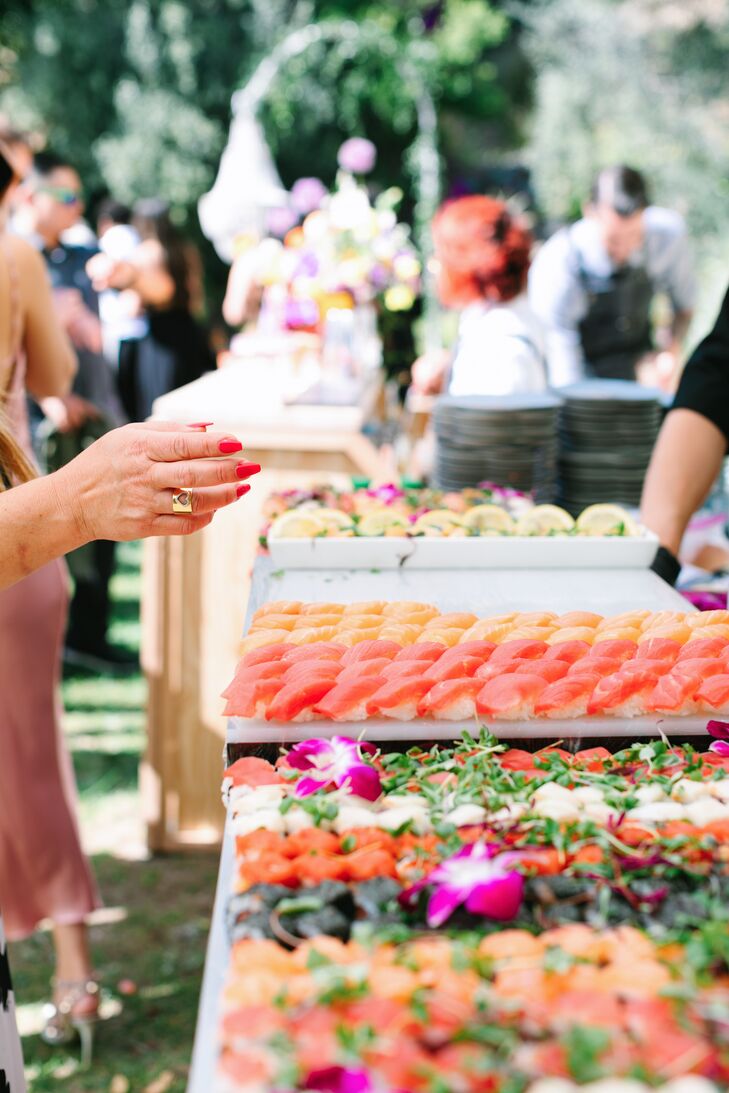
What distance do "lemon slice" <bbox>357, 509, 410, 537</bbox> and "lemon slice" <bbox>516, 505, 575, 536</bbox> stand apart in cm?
22

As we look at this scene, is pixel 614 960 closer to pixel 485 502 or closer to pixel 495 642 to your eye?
pixel 495 642

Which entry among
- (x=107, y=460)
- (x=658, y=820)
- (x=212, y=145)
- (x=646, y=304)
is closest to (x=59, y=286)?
(x=646, y=304)

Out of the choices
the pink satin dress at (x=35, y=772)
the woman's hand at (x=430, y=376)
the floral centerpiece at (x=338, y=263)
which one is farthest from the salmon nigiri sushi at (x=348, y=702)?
the woman's hand at (x=430, y=376)

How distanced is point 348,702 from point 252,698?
0.11 metres

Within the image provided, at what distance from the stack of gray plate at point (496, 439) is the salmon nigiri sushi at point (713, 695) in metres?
1.55

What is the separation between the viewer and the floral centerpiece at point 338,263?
176 inches

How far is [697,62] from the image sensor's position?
47.0ft

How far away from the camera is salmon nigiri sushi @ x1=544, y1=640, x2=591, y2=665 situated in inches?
58.5

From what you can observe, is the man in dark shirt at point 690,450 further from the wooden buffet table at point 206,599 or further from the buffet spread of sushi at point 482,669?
the wooden buffet table at point 206,599

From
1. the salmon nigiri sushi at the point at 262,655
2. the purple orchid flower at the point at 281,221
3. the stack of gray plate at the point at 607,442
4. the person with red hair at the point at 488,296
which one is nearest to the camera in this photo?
the salmon nigiri sushi at the point at 262,655

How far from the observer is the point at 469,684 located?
4.54 ft

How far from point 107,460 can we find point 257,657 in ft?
1.04

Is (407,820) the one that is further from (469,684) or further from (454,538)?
(454,538)

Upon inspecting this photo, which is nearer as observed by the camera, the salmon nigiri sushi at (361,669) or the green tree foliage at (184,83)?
the salmon nigiri sushi at (361,669)
